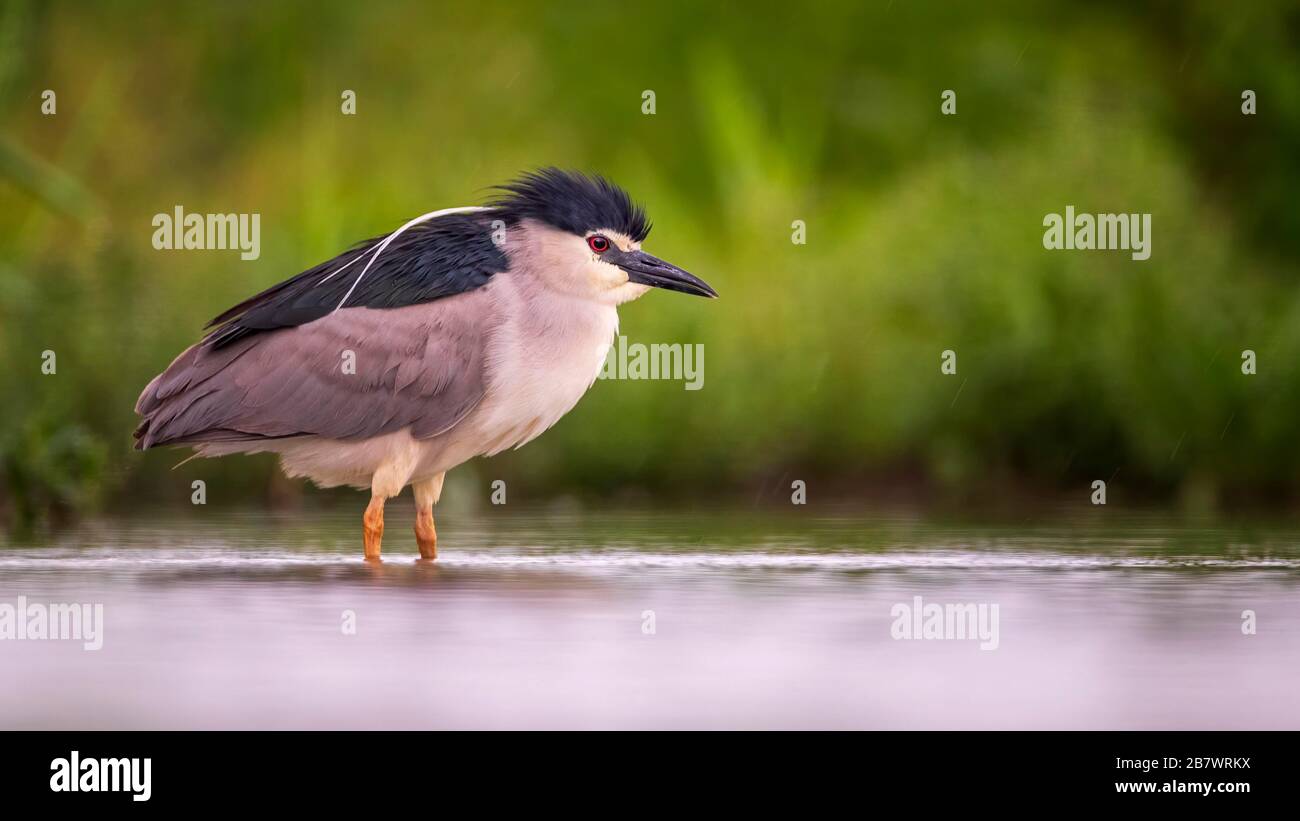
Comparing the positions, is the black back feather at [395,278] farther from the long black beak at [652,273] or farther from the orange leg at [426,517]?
the orange leg at [426,517]

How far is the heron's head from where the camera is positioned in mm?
9039

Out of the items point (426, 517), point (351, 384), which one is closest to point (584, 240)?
point (351, 384)

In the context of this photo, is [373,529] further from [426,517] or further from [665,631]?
[665,631]

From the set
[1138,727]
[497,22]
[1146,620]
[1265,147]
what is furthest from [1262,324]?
[497,22]

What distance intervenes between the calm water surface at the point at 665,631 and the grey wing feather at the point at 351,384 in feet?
2.00

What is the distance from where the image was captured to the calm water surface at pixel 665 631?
224 inches

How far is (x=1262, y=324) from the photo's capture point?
38.8ft

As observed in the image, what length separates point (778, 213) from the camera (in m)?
13.6

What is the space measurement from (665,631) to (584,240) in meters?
2.71

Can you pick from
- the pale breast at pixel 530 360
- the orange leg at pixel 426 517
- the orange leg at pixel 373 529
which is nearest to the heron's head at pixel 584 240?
the pale breast at pixel 530 360

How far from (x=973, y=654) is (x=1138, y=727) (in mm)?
1111

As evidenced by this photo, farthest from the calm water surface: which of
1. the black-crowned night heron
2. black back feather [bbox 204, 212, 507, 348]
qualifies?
black back feather [bbox 204, 212, 507, 348]

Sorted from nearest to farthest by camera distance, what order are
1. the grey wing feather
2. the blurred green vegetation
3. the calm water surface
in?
the calm water surface < the grey wing feather < the blurred green vegetation

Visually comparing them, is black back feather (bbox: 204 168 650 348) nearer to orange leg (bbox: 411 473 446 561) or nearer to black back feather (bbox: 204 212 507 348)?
black back feather (bbox: 204 212 507 348)
